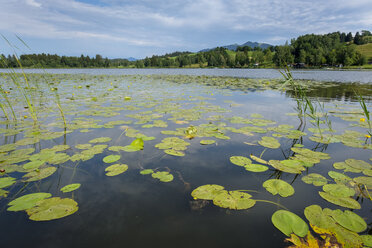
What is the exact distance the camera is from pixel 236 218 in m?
1.55

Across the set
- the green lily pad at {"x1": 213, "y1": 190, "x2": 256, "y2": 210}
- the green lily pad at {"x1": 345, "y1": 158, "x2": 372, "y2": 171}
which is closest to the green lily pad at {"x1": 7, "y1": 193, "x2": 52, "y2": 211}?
the green lily pad at {"x1": 213, "y1": 190, "x2": 256, "y2": 210}

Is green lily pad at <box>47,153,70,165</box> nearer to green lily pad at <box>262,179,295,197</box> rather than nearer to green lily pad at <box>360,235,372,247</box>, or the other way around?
green lily pad at <box>262,179,295,197</box>

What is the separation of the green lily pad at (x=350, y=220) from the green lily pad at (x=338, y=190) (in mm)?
273

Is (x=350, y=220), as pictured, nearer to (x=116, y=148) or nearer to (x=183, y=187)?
(x=183, y=187)

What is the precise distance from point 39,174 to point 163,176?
146 centimetres

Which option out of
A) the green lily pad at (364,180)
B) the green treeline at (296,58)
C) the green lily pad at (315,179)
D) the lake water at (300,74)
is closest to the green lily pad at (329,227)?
the green lily pad at (315,179)

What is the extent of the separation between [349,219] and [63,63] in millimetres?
81346

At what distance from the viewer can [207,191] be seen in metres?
1.84

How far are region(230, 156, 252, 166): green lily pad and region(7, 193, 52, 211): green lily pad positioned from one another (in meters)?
2.11

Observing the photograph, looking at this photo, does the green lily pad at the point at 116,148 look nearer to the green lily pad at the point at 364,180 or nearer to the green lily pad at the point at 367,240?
the green lily pad at the point at 367,240

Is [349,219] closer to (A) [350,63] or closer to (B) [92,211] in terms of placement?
(B) [92,211]

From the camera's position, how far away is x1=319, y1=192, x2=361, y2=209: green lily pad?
1654 mm

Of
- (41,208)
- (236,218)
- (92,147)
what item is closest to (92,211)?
(41,208)

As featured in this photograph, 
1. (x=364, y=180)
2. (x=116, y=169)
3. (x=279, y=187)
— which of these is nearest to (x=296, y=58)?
(x=364, y=180)
